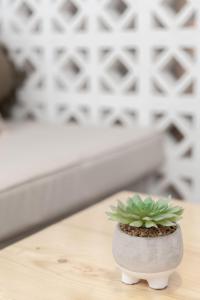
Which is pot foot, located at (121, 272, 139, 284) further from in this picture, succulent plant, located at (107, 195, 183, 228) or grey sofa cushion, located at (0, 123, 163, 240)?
grey sofa cushion, located at (0, 123, 163, 240)

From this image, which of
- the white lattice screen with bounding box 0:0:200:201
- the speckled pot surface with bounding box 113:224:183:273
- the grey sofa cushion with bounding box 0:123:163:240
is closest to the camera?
the speckled pot surface with bounding box 113:224:183:273

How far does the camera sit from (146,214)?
2.39ft

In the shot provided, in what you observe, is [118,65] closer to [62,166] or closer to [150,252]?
[62,166]

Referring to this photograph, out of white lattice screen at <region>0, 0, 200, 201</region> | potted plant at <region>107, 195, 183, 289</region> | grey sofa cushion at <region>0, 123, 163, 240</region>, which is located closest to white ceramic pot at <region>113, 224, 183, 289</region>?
potted plant at <region>107, 195, 183, 289</region>

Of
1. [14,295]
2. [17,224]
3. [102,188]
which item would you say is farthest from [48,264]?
[102,188]

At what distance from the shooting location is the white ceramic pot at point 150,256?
2.35 ft

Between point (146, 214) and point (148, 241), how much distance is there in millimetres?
36

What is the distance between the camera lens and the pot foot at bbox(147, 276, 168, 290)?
0.73 m

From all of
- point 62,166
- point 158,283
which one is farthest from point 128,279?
point 62,166

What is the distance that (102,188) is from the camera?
4.54 feet

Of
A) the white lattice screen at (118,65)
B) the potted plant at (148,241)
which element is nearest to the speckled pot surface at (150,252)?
the potted plant at (148,241)

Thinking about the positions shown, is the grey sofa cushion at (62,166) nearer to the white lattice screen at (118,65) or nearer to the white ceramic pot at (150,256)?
the white lattice screen at (118,65)

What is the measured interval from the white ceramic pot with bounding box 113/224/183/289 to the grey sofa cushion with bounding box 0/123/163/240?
0.42m

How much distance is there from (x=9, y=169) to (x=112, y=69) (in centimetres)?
70
